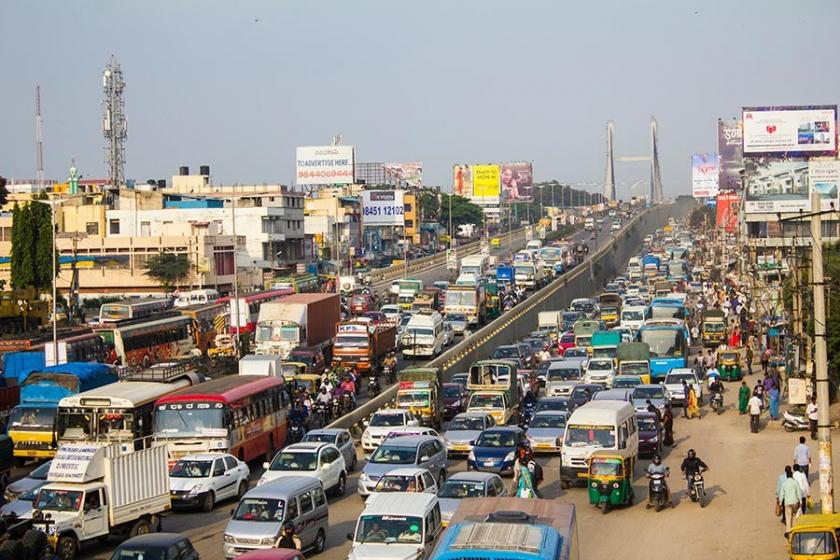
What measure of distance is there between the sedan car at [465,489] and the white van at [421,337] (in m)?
32.7

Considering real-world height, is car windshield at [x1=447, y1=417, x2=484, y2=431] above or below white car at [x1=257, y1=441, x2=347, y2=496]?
below

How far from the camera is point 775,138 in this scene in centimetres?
10344

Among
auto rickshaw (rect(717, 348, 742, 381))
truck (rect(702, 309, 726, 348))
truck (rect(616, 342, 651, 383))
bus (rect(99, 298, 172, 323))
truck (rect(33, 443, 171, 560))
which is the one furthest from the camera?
truck (rect(702, 309, 726, 348))

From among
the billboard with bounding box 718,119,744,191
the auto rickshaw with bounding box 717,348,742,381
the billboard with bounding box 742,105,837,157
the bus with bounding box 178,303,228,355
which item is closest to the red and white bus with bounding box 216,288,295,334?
the bus with bounding box 178,303,228,355

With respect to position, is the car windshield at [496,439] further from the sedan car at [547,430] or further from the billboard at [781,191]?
the billboard at [781,191]

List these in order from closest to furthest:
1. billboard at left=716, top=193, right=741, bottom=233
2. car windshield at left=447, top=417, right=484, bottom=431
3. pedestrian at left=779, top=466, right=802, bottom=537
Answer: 1. pedestrian at left=779, top=466, right=802, bottom=537
2. car windshield at left=447, top=417, right=484, bottom=431
3. billboard at left=716, top=193, right=741, bottom=233

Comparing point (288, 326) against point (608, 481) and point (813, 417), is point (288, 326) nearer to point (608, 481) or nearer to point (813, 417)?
point (813, 417)

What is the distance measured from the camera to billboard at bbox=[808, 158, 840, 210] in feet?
287

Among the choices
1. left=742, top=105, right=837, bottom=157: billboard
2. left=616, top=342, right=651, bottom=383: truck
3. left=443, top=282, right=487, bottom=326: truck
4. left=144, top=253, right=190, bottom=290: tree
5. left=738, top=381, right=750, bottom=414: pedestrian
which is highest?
left=742, top=105, right=837, bottom=157: billboard

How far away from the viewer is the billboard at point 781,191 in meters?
91.2

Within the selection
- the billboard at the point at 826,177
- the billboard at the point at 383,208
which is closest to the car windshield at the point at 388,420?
the billboard at the point at 826,177

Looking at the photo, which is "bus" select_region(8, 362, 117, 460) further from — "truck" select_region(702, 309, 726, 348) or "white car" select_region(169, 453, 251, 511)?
"truck" select_region(702, 309, 726, 348)

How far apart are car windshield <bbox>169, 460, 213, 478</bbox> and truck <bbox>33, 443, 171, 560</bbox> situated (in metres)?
2.74

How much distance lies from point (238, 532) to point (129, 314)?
1421 inches
